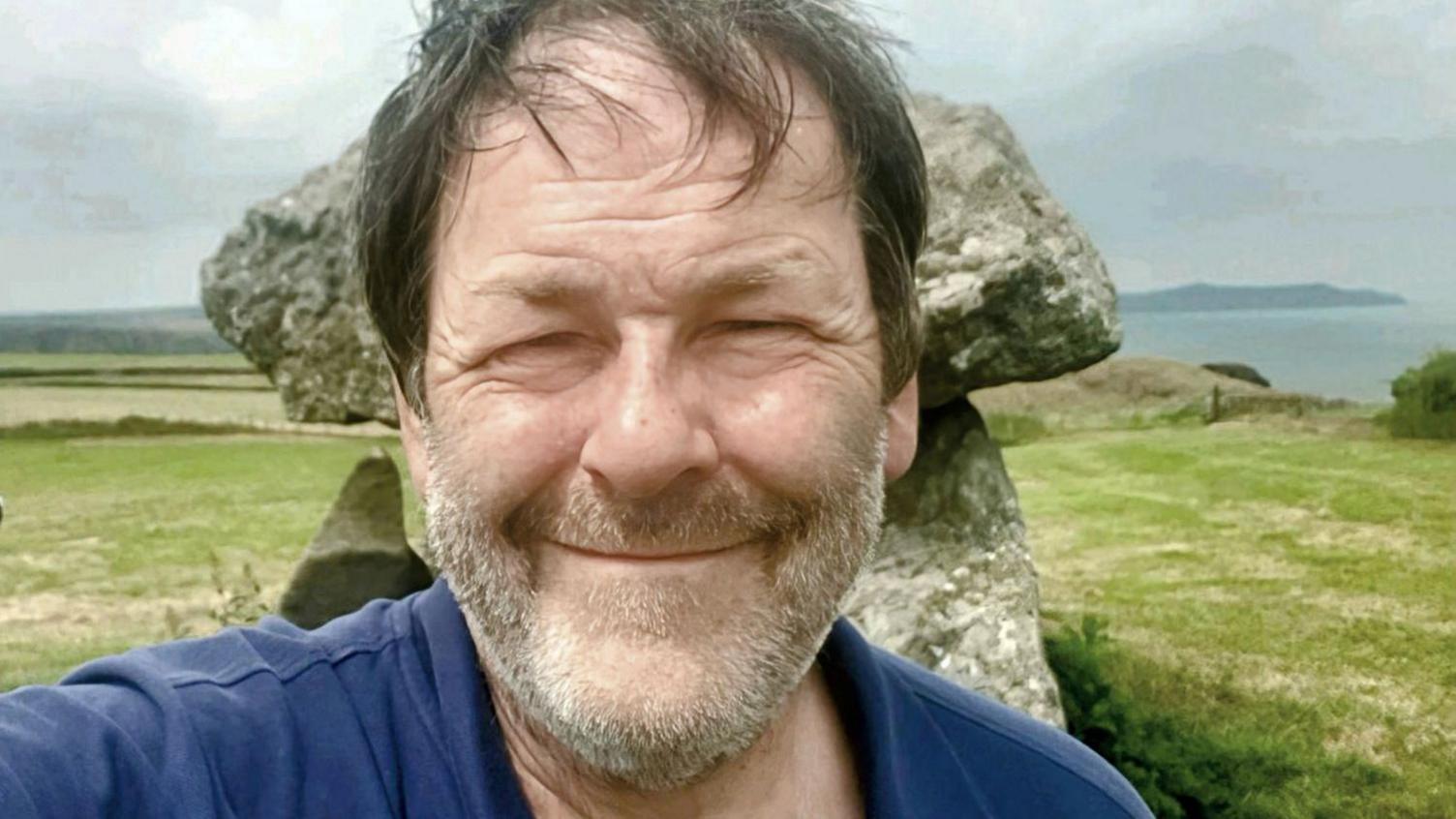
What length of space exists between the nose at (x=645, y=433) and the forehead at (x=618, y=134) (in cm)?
21

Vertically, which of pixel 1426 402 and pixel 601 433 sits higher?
pixel 601 433

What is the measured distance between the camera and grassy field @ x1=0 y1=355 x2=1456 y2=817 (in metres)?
4.64

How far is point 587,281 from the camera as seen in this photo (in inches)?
56.7

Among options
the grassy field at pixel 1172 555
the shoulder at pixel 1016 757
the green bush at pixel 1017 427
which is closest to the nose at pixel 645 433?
the shoulder at pixel 1016 757

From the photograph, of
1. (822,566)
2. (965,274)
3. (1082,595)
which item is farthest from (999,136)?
(822,566)

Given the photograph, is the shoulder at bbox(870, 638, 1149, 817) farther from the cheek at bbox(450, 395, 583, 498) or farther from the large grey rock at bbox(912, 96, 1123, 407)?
the large grey rock at bbox(912, 96, 1123, 407)

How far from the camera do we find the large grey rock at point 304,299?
15.1 feet

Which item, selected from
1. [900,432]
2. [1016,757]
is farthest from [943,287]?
[1016,757]

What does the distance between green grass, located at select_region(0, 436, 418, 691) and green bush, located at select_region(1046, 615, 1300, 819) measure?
9.67 feet

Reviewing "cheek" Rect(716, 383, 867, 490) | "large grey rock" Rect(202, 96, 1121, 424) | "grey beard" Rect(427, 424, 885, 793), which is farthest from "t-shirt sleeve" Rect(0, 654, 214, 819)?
"large grey rock" Rect(202, 96, 1121, 424)

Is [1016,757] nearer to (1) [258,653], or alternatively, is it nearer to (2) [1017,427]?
(1) [258,653]

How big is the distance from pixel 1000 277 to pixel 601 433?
9.81 feet

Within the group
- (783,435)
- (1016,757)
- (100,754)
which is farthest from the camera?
(1016,757)

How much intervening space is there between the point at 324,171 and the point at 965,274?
229 centimetres
